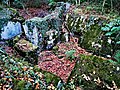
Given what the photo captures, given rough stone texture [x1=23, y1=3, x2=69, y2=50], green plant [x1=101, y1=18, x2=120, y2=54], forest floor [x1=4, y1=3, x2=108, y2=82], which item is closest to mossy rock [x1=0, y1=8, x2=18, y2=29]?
rough stone texture [x1=23, y1=3, x2=69, y2=50]

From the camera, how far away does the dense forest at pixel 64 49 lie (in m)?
4.90

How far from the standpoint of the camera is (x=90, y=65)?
17.5ft

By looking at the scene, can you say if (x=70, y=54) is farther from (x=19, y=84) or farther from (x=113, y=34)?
(x=19, y=84)

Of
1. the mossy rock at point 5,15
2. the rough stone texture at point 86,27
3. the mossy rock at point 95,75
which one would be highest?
the mossy rock at point 5,15

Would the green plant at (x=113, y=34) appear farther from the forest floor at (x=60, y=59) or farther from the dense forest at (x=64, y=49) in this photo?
the forest floor at (x=60, y=59)

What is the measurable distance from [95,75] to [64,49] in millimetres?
3374

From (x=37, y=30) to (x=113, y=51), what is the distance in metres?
2.97

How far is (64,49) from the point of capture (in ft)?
27.3

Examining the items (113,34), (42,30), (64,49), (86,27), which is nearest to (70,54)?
(64,49)

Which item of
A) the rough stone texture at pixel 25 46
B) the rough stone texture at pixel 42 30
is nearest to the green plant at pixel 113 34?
the rough stone texture at pixel 42 30

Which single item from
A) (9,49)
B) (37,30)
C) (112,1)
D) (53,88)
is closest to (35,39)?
(37,30)

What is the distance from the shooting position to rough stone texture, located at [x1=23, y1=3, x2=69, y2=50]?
26.4ft

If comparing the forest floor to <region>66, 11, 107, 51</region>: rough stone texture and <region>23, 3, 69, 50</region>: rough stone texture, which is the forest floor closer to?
<region>66, 11, 107, 51</region>: rough stone texture

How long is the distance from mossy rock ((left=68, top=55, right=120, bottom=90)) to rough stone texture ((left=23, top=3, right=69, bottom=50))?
9.86 feet
